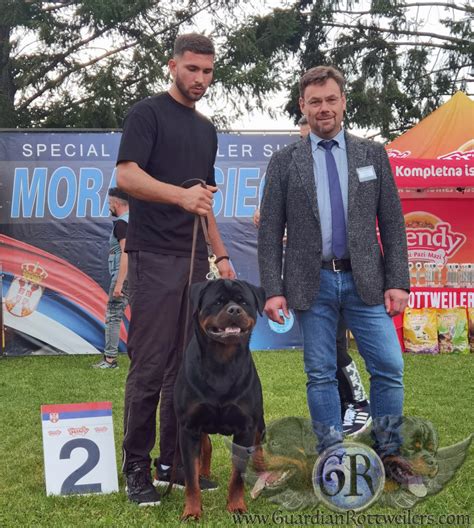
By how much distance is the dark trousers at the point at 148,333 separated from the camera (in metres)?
2.82

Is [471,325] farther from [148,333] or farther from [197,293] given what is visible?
[197,293]

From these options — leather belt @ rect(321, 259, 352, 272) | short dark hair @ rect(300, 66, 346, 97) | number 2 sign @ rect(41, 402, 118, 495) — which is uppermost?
short dark hair @ rect(300, 66, 346, 97)

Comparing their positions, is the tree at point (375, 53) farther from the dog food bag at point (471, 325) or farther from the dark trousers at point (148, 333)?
the dark trousers at point (148, 333)

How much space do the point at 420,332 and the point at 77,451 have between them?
16.0ft

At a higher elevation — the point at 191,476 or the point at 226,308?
the point at 226,308

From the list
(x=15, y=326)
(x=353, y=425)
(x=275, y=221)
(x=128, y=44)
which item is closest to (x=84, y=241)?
A: (x=15, y=326)

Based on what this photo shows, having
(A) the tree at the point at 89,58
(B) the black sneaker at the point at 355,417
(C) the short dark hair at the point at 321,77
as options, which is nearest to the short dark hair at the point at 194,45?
(C) the short dark hair at the point at 321,77

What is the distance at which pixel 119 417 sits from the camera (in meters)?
4.43

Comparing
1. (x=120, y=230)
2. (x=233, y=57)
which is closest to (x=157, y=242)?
(x=120, y=230)

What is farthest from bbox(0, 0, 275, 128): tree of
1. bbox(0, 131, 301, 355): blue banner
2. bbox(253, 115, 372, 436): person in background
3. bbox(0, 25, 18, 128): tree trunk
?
bbox(253, 115, 372, 436): person in background

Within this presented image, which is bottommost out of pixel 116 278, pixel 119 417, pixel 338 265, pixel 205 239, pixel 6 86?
pixel 119 417

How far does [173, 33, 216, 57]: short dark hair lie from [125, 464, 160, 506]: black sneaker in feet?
5.44

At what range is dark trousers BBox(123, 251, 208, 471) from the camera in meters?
2.82

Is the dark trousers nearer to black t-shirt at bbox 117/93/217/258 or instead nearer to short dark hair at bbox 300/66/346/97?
black t-shirt at bbox 117/93/217/258
